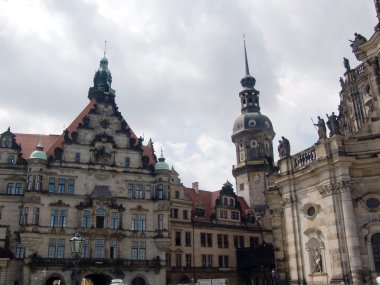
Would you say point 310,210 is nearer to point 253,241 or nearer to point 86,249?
point 86,249

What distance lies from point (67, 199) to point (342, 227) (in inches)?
1151

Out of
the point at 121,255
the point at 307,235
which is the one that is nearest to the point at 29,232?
the point at 121,255

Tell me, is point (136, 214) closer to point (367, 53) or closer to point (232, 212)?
point (232, 212)

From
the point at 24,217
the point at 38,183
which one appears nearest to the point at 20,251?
the point at 24,217

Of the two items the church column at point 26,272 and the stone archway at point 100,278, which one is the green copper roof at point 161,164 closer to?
the stone archway at point 100,278

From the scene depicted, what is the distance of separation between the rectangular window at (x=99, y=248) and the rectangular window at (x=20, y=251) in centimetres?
708

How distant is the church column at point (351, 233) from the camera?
24531 mm

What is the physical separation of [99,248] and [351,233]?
27.7 m

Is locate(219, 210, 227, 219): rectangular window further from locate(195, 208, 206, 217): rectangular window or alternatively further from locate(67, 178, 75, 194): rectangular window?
locate(67, 178, 75, 194): rectangular window

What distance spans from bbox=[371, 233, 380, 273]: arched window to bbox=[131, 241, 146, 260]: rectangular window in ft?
88.2

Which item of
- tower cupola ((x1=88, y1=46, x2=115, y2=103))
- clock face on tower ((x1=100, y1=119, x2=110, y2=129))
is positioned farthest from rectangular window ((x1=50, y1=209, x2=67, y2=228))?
tower cupola ((x1=88, y1=46, x2=115, y2=103))

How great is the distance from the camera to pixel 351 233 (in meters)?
25.0

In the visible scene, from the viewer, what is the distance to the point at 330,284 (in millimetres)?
25438

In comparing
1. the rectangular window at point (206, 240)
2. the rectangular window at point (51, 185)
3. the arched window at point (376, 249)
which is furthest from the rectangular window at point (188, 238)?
the arched window at point (376, 249)
